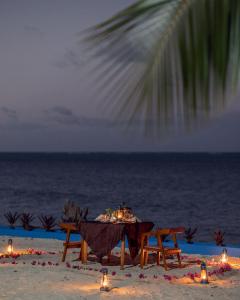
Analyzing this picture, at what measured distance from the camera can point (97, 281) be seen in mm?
8570

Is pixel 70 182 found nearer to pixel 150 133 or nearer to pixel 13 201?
pixel 13 201

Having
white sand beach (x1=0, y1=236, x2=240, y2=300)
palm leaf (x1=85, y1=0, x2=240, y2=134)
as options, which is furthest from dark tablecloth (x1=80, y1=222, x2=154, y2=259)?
palm leaf (x1=85, y1=0, x2=240, y2=134)

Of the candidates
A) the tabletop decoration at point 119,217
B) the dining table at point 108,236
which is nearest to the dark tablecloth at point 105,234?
the dining table at point 108,236

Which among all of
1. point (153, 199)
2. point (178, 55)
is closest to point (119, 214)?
point (178, 55)

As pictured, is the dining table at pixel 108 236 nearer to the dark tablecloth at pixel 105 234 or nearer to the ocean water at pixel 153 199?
the dark tablecloth at pixel 105 234

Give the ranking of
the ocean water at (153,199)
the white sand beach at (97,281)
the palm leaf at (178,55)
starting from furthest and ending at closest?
the ocean water at (153,199) < the white sand beach at (97,281) < the palm leaf at (178,55)

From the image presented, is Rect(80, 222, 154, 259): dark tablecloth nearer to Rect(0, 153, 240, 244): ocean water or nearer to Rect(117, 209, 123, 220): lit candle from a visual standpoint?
Rect(117, 209, 123, 220): lit candle

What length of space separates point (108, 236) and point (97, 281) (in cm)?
115

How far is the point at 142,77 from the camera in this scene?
1261 millimetres

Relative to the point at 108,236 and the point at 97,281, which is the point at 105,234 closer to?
the point at 108,236

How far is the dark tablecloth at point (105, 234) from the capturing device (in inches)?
376

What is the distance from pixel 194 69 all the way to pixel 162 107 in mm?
106

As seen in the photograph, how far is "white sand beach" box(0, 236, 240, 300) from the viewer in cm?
772

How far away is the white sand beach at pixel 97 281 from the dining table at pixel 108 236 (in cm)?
30
